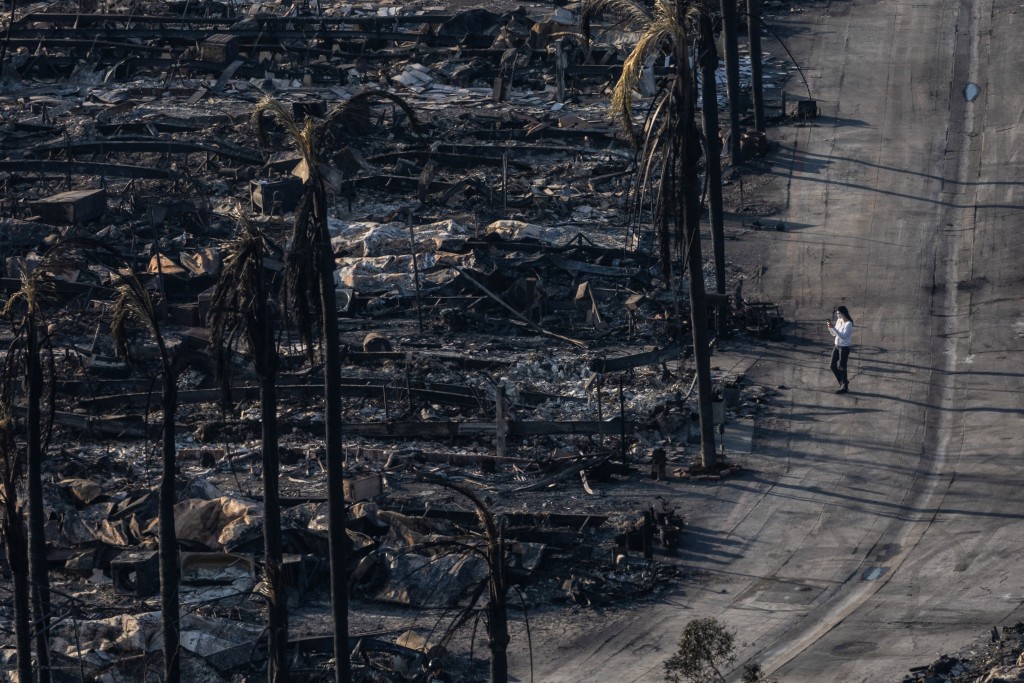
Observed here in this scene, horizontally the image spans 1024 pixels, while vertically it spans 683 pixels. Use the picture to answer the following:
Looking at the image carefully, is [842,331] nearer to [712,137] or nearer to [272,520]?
[712,137]

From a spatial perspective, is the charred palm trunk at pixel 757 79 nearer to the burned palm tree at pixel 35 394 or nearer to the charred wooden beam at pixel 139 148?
the charred wooden beam at pixel 139 148

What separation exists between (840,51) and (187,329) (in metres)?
20.3

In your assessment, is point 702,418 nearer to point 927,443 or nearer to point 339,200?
point 927,443

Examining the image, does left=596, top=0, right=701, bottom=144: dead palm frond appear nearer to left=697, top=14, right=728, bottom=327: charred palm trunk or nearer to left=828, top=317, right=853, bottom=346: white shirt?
left=697, top=14, right=728, bottom=327: charred palm trunk

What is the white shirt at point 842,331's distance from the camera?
94.5 ft

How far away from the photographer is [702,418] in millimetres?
26844

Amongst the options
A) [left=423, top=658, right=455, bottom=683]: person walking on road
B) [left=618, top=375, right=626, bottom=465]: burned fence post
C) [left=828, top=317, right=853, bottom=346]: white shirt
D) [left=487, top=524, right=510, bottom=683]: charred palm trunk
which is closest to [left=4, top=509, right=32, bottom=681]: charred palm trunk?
[left=423, top=658, right=455, bottom=683]: person walking on road

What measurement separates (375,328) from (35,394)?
12982 millimetres

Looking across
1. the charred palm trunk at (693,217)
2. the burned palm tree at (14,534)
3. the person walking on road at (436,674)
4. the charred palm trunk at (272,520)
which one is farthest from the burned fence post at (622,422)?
the burned palm tree at (14,534)

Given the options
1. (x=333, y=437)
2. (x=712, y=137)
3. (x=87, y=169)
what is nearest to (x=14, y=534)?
(x=333, y=437)

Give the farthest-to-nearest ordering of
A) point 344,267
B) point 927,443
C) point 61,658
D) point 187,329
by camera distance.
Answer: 1. point 344,267
2. point 187,329
3. point 927,443
4. point 61,658

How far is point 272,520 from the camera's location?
65.4ft

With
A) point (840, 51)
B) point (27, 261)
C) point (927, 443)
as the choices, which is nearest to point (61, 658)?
point (927, 443)

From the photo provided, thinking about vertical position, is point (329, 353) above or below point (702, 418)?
above
